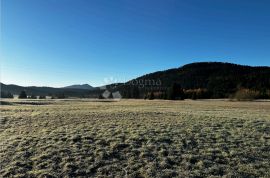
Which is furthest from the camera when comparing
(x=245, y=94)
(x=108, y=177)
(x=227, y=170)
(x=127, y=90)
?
(x=127, y=90)

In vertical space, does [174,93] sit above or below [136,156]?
above

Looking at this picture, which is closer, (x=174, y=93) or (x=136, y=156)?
(x=136, y=156)

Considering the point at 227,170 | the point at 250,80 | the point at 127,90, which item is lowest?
the point at 227,170

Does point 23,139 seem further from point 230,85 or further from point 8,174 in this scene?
point 230,85

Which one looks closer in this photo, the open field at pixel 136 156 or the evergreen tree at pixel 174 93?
the open field at pixel 136 156

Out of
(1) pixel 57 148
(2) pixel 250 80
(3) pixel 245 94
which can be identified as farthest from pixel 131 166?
(2) pixel 250 80

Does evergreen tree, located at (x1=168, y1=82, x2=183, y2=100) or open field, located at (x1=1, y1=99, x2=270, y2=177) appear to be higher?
evergreen tree, located at (x1=168, y1=82, x2=183, y2=100)

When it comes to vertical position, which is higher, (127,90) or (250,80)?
(250,80)

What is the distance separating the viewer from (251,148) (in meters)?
7.50

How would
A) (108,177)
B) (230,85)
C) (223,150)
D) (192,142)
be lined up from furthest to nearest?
(230,85)
(192,142)
(223,150)
(108,177)

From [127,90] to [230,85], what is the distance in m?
128

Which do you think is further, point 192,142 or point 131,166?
point 192,142

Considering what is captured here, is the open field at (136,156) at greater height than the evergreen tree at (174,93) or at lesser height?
lesser

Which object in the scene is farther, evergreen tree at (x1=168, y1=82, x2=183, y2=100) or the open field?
evergreen tree at (x1=168, y1=82, x2=183, y2=100)
